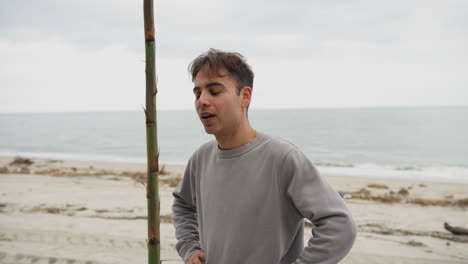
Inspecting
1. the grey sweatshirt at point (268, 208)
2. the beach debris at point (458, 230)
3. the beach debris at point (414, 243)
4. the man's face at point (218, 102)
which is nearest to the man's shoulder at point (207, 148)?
the grey sweatshirt at point (268, 208)

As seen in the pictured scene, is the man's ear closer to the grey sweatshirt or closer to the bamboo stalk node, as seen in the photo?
the grey sweatshirt

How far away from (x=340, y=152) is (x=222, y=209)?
115ft

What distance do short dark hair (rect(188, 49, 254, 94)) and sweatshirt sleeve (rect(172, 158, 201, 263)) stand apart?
0.59m

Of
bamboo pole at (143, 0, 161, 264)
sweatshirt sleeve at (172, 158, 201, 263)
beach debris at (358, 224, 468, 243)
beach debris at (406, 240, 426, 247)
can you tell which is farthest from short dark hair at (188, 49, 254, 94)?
beach debris at (358, 224, 468, 243)

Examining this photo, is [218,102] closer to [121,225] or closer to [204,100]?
[204,100]

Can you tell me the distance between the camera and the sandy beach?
5273 millimetres

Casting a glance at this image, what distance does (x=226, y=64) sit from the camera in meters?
1.64

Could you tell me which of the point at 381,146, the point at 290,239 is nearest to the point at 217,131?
the point at 290,239

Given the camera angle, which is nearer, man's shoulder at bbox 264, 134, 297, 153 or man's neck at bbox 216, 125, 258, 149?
man's shoulder at bbox 264, 134, 297, 153

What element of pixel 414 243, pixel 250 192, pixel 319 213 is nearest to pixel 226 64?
pixel 250 192

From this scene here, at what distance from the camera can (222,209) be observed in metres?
1.65

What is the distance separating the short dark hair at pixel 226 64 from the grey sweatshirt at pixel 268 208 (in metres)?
0.29

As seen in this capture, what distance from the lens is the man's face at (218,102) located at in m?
1.62

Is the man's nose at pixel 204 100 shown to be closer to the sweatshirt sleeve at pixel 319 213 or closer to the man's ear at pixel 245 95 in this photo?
the man's ear at pixel 245 95
